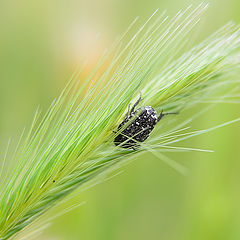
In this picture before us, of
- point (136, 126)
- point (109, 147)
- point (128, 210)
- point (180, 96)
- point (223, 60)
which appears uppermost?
point (223, 60)

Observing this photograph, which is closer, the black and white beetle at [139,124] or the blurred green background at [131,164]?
the black and white beetle at [139,124]

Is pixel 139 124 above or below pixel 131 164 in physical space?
above

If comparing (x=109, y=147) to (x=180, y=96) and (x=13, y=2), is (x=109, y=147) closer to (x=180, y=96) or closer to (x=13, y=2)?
(x=180, y=96)

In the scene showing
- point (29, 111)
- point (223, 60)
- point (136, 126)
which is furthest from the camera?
point (29, 111)

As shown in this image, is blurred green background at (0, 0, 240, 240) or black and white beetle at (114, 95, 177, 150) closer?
black and white beetle at (114, 95, 177, 150)

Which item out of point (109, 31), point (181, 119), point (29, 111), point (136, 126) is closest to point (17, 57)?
point (29, 111)

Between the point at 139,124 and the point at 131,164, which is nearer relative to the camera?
the point at 139,124

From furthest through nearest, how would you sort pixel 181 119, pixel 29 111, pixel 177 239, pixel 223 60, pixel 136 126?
pixel 181 119 → pixel 29 111 → pixel 177 239 → pixel 136 126 → pixel 223 60

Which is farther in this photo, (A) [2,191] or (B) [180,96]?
(B) [180,96]
